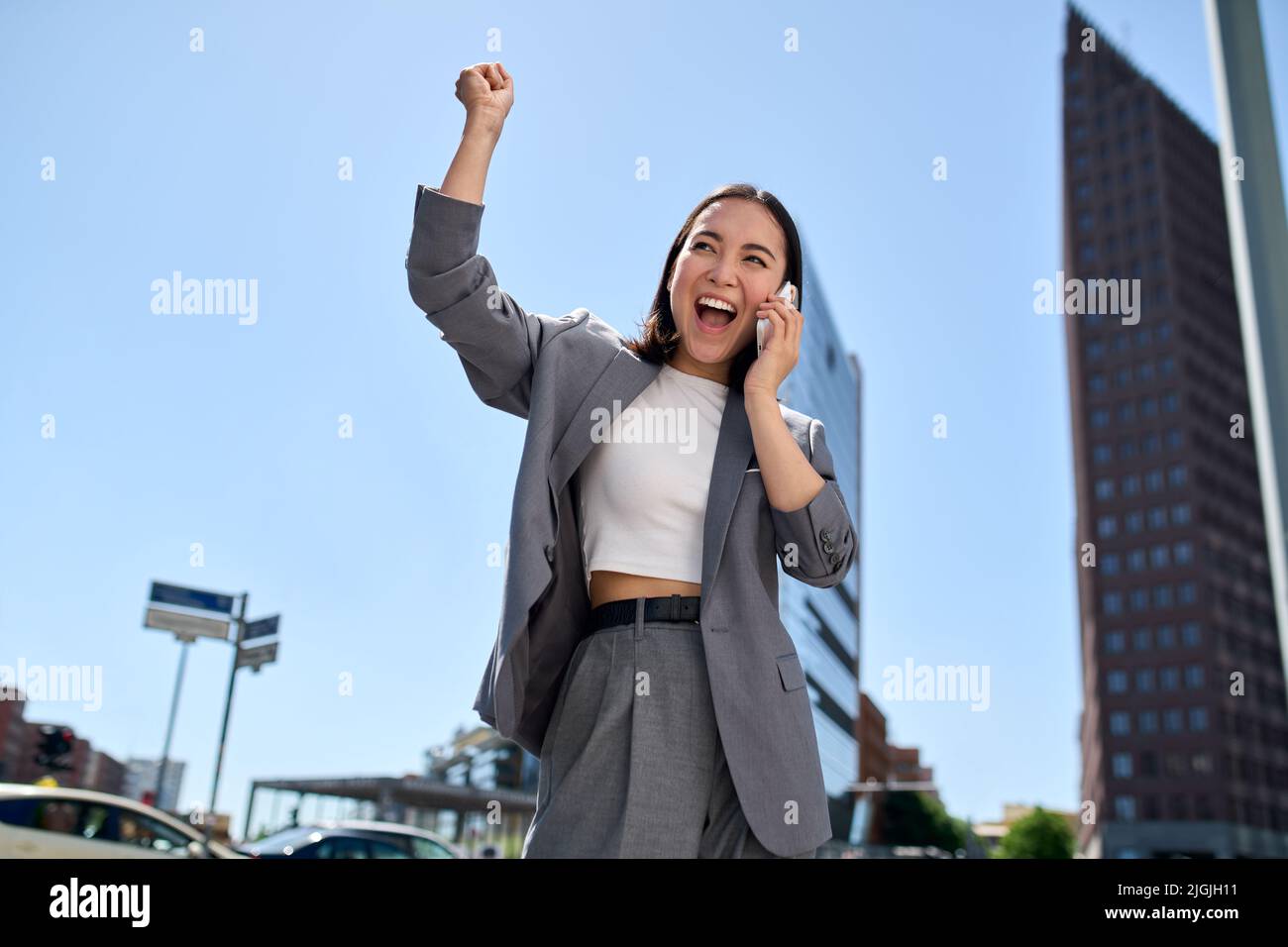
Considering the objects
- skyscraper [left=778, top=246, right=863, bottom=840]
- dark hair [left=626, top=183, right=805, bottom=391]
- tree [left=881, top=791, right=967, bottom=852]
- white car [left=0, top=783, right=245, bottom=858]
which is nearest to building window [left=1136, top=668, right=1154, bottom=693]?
skyscraper [left=778, top=246, right=863, bottom=840]

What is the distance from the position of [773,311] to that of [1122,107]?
119m

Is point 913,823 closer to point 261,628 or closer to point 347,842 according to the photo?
point 261,628

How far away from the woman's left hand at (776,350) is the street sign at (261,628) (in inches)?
503

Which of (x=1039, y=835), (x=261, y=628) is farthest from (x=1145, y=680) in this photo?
(x=261, y=628)

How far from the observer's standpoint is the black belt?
1.71m

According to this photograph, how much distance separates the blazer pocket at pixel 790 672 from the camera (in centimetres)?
166

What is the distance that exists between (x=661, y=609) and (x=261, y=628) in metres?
13.1

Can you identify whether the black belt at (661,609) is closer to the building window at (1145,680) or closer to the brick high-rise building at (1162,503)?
the brick high-rise building at (1162,503)

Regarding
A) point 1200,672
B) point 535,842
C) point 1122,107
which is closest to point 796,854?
point 535,842

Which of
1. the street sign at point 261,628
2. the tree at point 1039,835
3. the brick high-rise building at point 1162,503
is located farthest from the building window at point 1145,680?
the street sign at point 261,628

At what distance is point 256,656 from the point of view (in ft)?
44.4

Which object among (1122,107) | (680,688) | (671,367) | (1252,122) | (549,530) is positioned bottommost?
(680,688)

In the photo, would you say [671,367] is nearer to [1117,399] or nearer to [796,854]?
[796,854]
